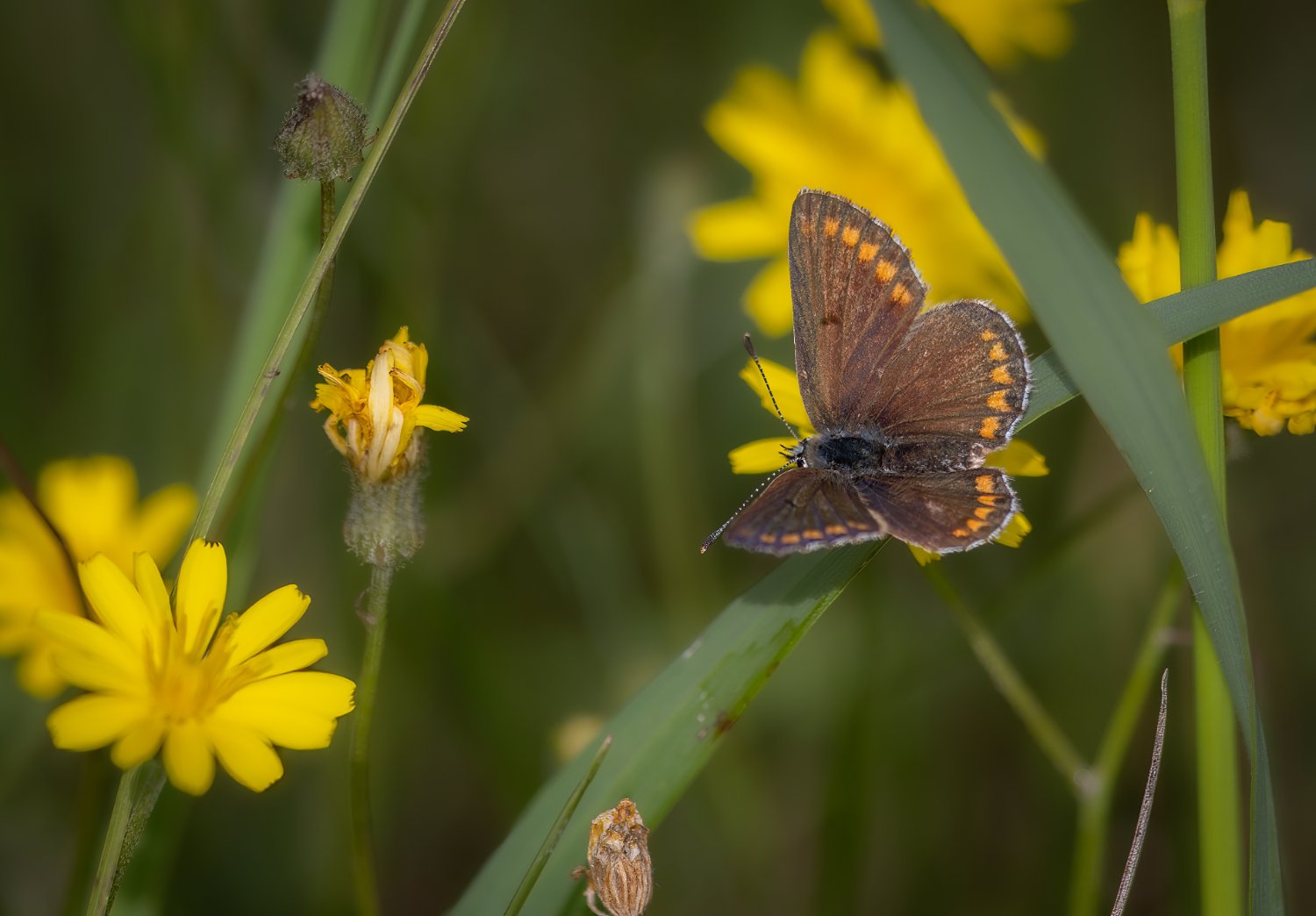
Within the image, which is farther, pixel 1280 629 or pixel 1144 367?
pixel 1280 629

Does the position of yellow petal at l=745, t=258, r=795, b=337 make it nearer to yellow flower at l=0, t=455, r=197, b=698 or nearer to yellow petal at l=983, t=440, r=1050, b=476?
yellow petal at l=983, t=440, r=1050, b=476

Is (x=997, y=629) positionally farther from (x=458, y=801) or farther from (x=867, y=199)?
(x=458, y=801)

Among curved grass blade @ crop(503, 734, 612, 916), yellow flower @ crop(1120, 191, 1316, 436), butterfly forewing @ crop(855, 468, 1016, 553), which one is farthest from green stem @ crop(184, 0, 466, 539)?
yellow flower @ crop(1120, 191, 1316, 436)

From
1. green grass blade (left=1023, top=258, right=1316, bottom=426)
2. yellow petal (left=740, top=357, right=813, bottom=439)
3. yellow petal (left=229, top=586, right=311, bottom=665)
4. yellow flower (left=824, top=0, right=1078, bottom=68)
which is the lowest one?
yellow petal (left=229, top=586, right=311, bottom=665)

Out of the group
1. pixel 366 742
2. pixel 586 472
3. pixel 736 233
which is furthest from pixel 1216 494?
pixel 586 472

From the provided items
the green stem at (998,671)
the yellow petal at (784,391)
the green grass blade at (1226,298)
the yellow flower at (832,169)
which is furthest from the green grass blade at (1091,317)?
the yellow flower at (832,169)

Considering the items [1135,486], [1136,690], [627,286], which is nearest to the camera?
[1136,690]

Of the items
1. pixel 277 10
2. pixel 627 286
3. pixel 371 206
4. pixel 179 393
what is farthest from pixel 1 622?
pixel 277 10

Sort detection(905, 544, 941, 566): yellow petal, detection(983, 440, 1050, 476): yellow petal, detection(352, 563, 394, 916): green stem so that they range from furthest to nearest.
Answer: detection(983, 440, 1050, 476): yellow petal, detection(905, 544, 941, 566): yellow petal, detection(352, 563, 394, 916): green stem
